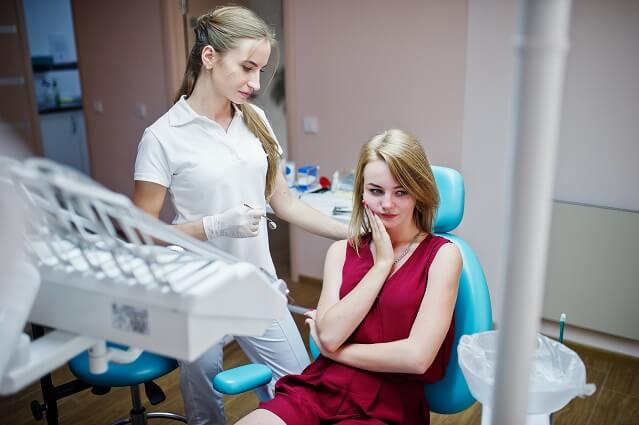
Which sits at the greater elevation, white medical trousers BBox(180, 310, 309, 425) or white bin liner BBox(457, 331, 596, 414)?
white bin liner BBox(457, 331, 596, 414)

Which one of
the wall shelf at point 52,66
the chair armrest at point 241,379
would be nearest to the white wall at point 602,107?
the chair armrest at point 241,379

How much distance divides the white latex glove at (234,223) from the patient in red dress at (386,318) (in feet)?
0.82

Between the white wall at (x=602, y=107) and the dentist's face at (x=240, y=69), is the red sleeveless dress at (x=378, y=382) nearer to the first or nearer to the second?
the dentist's face at (x=240, y=69)

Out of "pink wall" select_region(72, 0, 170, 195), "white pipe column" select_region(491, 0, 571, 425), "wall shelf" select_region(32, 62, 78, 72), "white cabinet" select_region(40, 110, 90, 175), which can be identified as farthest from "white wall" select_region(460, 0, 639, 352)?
"wall shelf" select_region(32, 62, 78, 72)

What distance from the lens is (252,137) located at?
5.60 ft

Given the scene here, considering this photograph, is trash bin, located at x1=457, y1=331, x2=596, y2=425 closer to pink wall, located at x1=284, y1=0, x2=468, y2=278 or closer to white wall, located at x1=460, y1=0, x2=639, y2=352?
white wall, located at x1=460, y1=0, x2=639, y2=352

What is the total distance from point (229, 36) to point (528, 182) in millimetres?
1207

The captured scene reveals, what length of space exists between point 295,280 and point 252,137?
218 centimetres

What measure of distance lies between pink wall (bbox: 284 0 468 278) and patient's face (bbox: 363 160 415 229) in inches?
62.3

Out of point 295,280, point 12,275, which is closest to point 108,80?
point 295,280

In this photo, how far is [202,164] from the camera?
1575mm

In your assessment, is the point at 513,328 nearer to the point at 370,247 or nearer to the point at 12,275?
the point at 12,275

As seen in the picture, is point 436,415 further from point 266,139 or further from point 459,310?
point 266,139

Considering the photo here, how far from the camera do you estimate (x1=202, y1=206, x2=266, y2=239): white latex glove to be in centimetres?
149
